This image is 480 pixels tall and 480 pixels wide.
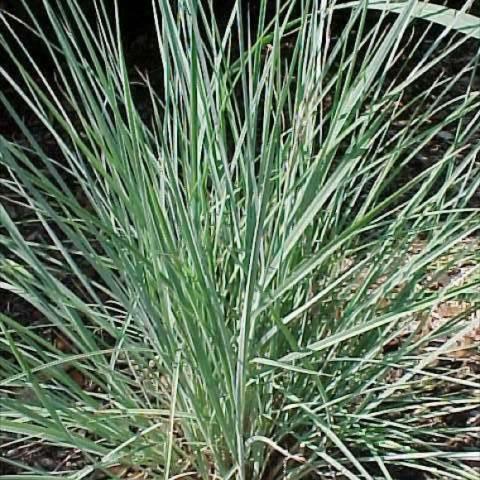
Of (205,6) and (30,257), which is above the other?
(205,6)

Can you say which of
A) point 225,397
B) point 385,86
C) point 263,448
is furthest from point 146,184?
point 385,86

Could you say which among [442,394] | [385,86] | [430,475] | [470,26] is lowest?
[430,475]

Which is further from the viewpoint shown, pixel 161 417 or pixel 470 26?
pixel 161 417

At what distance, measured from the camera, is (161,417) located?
138 cm

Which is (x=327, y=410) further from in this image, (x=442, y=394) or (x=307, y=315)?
(x=442, y=394)

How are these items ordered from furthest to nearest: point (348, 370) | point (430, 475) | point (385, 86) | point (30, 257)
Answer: point (385, 86) < point (430, 475) < point (348, 370) < point (30, 257)

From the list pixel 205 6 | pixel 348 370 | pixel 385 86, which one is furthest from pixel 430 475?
pixel 205 6

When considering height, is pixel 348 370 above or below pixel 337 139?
below

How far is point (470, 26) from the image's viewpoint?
3.77 ft

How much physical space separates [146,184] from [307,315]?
0.35 m

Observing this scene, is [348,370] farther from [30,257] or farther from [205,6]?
[205,6]

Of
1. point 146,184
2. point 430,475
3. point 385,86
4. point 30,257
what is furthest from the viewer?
point 385,86

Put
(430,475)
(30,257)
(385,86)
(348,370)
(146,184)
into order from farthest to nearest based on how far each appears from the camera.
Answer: (385,86) → (430,475) → (348,370) → (146,184) → (30,257)

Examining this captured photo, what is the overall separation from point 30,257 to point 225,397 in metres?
0.33
